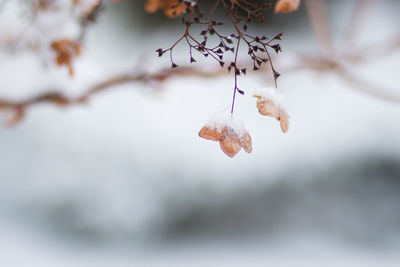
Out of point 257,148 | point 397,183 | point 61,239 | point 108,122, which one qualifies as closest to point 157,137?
point 108,122

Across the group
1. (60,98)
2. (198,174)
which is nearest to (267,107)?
(60,98)

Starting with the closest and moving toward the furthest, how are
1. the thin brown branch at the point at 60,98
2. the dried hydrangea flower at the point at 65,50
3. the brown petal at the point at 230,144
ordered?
the brown petal at the point at 230,144 → the dried hydrangea flower at the point at 65,50 → the thin brown branch at the point at 60,98

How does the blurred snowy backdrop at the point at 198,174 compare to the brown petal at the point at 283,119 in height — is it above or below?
above

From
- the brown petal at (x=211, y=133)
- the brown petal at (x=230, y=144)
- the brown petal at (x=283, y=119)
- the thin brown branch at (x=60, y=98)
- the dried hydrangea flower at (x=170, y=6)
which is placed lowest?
the brown petal at (x=230, y=144)

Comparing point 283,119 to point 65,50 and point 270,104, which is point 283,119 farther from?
point 65,50

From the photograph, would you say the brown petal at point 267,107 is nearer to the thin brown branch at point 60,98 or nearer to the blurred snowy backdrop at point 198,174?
the thin brown branch at point 60,98

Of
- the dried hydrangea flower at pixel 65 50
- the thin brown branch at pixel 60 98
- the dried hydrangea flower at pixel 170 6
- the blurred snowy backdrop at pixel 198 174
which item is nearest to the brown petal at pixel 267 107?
the dried hydrangea flower at pixel 170 6

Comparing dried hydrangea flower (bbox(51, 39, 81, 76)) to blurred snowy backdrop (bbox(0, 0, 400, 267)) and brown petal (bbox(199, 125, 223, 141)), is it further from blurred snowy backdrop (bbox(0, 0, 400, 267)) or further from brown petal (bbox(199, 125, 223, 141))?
blurred snowy backdrop (bbox(0, 0, 400, 267))

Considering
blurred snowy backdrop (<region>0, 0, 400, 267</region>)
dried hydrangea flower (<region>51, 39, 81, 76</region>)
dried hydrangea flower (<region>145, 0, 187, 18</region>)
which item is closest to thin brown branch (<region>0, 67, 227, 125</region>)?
dried hydrangea flower (<region>51, 39, 81, 76</region>)
